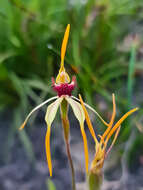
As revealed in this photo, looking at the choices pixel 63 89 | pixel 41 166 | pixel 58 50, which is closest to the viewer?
pixel 63 89

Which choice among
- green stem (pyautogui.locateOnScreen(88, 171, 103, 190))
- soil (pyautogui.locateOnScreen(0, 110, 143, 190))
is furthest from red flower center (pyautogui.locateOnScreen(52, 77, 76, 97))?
soil (pyautogui.locateOnScreen(0, 110, 143, 190))

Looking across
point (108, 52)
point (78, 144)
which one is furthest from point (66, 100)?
point (108, 52)

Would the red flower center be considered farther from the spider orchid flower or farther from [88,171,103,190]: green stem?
[88,171,103,190]: green stem

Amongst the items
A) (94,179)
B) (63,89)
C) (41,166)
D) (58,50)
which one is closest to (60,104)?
(63,89)

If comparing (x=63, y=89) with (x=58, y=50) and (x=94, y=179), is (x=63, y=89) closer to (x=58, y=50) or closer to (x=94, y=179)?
(x=94, y=179)

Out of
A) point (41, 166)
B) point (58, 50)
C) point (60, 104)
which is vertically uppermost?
point (58, 50)
